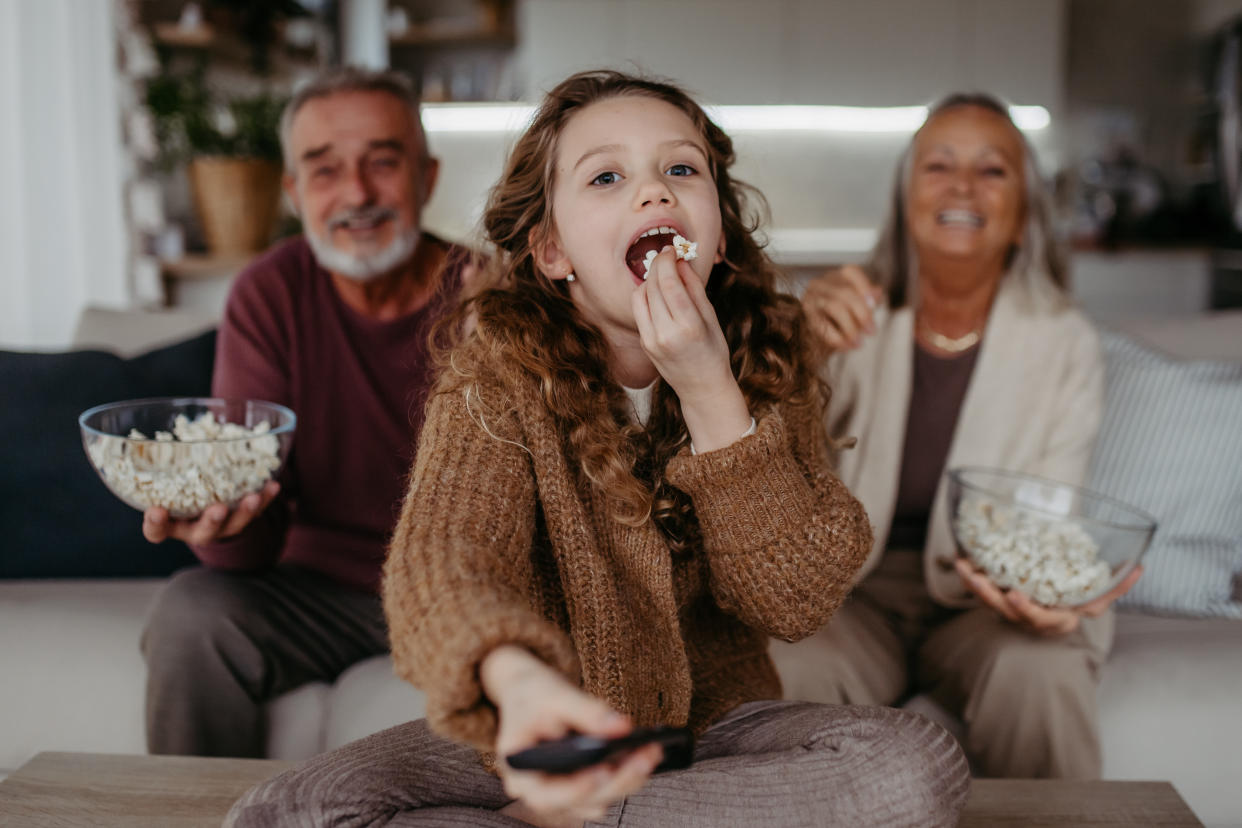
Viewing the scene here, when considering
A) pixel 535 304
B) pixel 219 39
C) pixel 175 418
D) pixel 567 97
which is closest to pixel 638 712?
pixel 535 304

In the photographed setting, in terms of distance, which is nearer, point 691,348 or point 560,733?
point 560,733

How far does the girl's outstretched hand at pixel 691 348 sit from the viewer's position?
97 centimetres

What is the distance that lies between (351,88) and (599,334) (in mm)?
879

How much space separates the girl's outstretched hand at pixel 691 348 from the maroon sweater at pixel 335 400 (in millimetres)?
695

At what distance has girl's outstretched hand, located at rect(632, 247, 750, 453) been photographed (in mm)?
970

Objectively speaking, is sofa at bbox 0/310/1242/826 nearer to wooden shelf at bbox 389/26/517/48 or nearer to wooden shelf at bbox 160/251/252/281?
wooden shelf at bbox 160/251/252/281

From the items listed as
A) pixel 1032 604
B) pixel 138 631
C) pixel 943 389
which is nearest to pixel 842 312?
pixel 943 389

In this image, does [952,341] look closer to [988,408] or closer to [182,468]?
[988,408]

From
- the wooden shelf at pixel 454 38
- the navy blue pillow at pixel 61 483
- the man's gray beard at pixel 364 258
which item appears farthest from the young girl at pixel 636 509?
the wooden shelf at pixel 454 38

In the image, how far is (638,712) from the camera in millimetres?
1057

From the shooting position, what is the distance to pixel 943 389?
1.71m

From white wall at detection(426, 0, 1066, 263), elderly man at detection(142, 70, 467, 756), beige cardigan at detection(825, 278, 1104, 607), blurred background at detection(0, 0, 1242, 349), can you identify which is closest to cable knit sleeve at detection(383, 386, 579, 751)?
elderly man at detection(142, 70, 467, 756)

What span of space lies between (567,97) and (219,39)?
252 centimetres

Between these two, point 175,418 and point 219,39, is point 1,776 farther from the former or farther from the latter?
point 219,39
